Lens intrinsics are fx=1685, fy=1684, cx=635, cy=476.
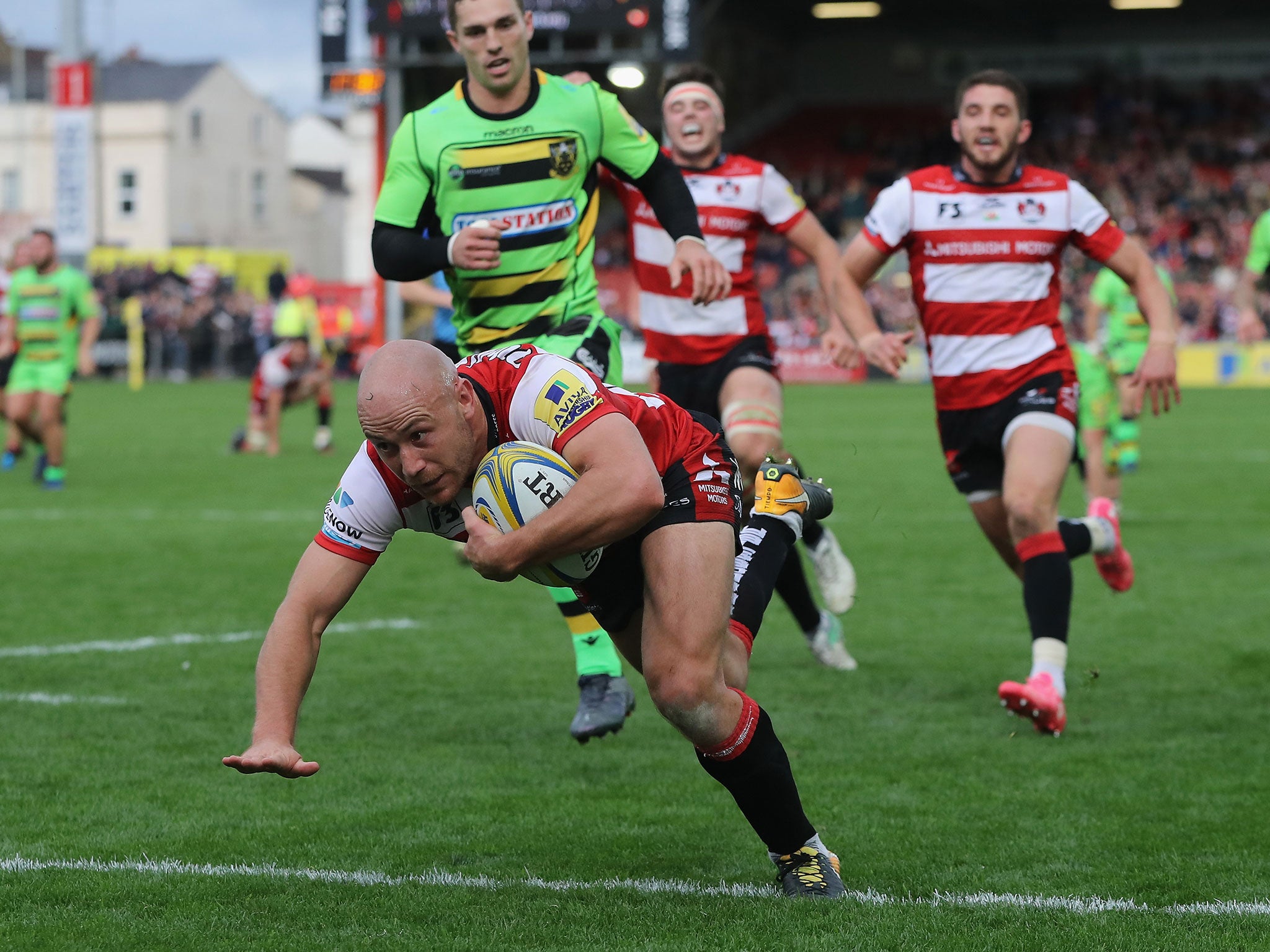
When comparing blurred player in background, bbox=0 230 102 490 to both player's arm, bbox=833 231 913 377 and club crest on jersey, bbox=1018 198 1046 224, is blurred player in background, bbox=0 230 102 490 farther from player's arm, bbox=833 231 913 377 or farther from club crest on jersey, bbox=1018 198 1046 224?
club crest on jersey, bbox=1018 198 1046 224

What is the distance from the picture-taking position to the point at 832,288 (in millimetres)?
6750

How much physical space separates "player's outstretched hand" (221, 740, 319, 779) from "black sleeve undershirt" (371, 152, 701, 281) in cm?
229

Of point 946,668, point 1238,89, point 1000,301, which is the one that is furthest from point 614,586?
point 1238,89

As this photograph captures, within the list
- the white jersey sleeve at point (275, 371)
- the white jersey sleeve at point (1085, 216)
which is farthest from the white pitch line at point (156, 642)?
the white jersey sleeve at point (275, 371)

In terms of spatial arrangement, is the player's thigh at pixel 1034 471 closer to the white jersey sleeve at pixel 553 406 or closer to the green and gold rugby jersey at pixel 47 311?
the white jersey sleeve at pixel 553 406

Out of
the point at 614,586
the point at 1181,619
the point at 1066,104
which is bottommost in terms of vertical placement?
the point at 1181,619

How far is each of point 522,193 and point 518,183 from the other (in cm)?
4

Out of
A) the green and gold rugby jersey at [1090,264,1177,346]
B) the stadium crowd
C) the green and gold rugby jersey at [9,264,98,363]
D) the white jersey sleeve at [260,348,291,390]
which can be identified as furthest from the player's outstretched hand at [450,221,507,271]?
the stadium crowd

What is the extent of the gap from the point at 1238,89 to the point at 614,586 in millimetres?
44773

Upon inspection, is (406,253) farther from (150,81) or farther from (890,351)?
(150,81)

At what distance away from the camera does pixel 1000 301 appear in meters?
6.33

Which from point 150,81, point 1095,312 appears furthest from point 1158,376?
point 150,81

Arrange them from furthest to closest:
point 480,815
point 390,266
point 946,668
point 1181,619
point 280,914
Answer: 1. point 1181,619
2. point 946,668
3. point 390,266
4. point 480,815
5. point 280,914

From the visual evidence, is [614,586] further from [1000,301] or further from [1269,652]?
[1269,652]
